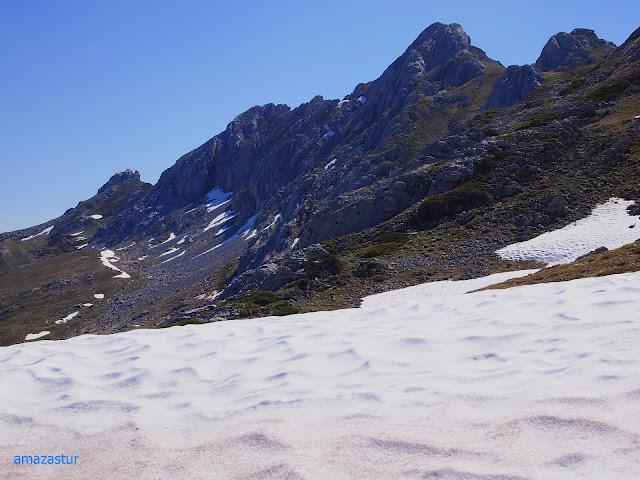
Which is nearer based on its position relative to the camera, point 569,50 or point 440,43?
point 569,50

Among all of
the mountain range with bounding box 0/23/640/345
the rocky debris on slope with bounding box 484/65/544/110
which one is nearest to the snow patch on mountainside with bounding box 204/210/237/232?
the mountain range with bounding box 0/23/640/345

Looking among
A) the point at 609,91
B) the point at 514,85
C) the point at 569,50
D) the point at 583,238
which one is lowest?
the point at 583,238

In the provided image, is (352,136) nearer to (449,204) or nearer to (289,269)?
(449,204)

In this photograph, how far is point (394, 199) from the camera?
171 feet

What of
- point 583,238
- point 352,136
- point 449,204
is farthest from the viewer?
point 352,136

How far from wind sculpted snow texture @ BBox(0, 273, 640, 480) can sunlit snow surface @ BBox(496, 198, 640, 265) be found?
61.4ft

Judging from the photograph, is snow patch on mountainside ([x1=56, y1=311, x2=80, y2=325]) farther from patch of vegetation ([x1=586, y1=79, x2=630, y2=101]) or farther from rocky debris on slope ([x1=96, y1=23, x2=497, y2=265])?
patch of vegetation ([x1=586, y1=79, x2=630, y2=101])

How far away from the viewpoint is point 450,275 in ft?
103

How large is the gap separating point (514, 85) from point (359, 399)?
388 ft

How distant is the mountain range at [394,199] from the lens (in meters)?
36.4

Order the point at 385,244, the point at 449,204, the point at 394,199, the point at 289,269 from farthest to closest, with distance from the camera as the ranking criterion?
the point at 394,199
the point at 449,204
the point at 385,244
the point at 289,269

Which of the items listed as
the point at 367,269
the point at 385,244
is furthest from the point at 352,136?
the point at 367,269

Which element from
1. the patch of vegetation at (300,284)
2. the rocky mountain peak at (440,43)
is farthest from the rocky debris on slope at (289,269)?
the rocky mountain peak at (440,43)

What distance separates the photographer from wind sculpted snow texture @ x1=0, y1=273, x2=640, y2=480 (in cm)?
602
